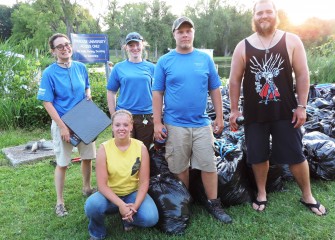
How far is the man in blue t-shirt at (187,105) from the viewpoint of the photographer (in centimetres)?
274

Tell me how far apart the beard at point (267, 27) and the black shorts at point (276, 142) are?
0.80 m

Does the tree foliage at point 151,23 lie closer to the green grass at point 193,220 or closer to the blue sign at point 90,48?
the blue sign at point 90,48

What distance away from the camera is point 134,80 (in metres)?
3.39

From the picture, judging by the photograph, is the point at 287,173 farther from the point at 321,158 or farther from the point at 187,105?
the point at 187,105

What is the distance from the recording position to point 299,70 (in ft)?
8.93

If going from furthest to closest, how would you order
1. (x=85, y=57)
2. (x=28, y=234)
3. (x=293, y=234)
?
1. (x=85, y=57)
2. (x=28, y=234)
3. (x=293, y=234)

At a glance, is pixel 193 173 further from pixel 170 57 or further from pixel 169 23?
pixel 169 23

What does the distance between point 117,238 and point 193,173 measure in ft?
3.29

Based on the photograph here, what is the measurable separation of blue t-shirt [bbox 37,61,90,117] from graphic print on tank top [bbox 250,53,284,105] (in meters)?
1.73

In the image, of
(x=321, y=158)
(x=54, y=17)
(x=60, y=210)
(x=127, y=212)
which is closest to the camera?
(x=127, y=212)

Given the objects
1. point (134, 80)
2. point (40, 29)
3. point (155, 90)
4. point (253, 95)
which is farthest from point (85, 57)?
point (40, 29)

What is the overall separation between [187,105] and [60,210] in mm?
1744

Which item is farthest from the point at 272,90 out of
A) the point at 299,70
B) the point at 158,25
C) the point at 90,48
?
the point at 158,25

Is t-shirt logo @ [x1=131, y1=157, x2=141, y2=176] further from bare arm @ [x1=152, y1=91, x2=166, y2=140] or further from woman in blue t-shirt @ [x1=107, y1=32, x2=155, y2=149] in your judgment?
woman in blue t-shirt @ [x1=107, y1=32, x2=155, y2=149]
